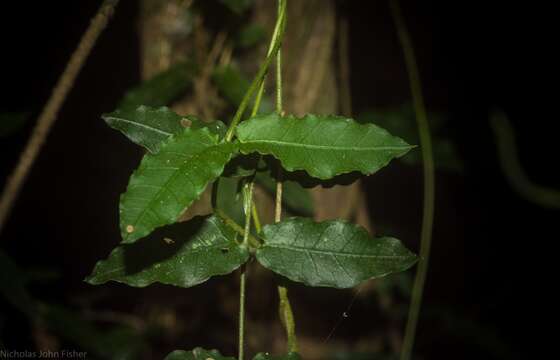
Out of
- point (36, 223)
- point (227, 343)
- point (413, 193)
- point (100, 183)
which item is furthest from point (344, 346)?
point (36, 223)

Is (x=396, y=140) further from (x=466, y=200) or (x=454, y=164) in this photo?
(x=466, y=200)

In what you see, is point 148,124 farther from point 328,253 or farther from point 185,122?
point 328,253

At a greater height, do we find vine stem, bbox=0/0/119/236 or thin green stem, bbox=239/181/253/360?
vine stem, bbox=0/0/119/236

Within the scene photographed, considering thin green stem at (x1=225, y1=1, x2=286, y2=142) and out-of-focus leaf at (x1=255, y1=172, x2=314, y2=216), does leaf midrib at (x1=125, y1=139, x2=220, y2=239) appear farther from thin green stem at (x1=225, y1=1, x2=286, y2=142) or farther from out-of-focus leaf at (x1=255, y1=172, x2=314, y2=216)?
out-of-focus leaf at (x1=255, y1=172, x2=314, y2=216)

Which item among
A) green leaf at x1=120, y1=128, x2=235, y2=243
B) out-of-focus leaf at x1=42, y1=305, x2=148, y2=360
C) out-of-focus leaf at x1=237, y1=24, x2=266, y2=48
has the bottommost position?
out-of-focus leaf at x1=42, y1=305, x2=148, y2=360

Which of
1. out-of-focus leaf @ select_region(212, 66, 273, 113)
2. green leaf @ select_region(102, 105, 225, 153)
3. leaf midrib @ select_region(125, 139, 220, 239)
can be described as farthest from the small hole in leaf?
out-of-focus leaf @ select_region(212, 66, 273, 113)

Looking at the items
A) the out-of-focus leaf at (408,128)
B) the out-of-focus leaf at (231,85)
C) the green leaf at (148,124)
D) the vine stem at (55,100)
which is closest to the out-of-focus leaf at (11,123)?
the vine stem at (55,100)
